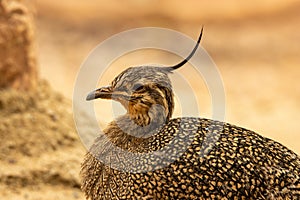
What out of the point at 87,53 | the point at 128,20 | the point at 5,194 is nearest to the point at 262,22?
the point at 128,20

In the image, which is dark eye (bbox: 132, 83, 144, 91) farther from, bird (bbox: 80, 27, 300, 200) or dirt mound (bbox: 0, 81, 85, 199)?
dirt mound (bbox: 0, 81, 85, 199)

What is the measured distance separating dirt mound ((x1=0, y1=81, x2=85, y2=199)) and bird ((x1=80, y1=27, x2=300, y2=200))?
1.30m

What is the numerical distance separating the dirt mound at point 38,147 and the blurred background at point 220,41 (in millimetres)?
2564

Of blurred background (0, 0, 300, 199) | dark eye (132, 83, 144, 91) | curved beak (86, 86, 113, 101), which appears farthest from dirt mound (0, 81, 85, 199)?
blurred background (0, 0, 300, 199)

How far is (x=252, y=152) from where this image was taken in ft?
11.7

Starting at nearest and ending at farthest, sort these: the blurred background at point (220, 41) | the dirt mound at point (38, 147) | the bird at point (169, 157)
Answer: the bird at point (169, 157), the dirt mound at point (38, 147), the blurred background at point (220, 41)

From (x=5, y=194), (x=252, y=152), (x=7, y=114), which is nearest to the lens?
(x=252, y=152)

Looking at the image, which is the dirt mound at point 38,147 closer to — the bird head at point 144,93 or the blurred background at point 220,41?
the bird head at point 144,93

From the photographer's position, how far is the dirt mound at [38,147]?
203 inches

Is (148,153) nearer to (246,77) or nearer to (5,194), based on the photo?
(5,194)

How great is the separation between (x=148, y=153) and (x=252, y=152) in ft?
1.86

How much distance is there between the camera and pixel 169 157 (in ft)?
11.8

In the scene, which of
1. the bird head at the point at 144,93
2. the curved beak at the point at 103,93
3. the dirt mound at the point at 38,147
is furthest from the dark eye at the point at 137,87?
the dirt mound at the point at 38,147

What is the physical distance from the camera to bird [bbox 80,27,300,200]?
3451 millimetres
